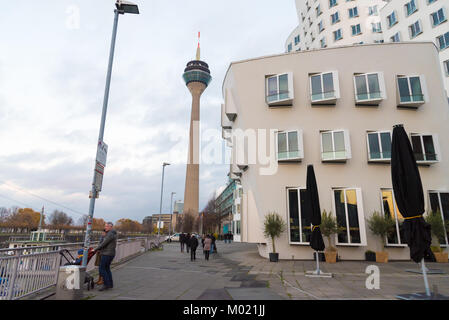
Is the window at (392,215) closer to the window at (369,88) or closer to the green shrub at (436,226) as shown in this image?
the green shrub at (436,226)

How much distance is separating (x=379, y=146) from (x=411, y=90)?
4.56 metres

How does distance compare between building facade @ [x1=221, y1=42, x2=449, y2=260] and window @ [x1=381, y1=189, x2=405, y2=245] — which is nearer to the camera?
window @ [x1=381, y1=189, x2=405, y2=245]

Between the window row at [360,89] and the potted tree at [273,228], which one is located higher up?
the window row at [360,89]

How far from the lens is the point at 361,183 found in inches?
678

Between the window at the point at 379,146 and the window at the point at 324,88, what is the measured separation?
11.6 ft

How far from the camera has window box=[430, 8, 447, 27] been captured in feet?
77.8

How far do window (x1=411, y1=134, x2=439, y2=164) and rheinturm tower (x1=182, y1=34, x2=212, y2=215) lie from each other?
272 feet

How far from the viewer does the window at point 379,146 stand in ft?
56.2

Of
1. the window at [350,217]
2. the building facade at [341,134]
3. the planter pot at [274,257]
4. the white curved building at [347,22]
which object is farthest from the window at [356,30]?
the planter pot at [274,257]

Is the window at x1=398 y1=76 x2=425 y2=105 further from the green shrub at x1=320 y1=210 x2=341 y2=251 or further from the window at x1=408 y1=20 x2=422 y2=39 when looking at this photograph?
the window at x1=408 y1=20 x2=422 y2=39

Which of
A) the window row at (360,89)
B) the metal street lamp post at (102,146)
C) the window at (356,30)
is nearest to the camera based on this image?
the metal street lamp post at (102,146)

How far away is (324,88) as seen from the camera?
1834 centimetres

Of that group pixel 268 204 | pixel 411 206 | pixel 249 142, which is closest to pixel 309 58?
pixel 249 142

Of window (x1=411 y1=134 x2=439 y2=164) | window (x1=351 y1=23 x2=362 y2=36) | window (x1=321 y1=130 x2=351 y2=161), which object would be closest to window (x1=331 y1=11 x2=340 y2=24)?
window (x1=351 y1=23 x2=362 y2=36)
